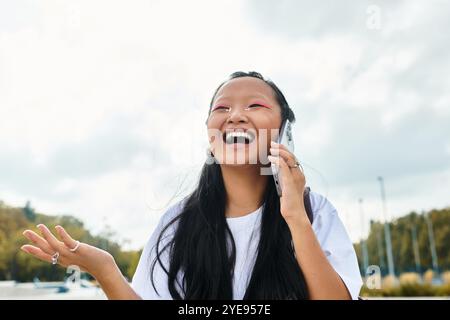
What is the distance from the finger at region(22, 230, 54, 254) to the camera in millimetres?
1408

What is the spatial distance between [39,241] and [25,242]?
3720 centimetres

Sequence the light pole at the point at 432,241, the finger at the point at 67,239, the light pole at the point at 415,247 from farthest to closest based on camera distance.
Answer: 1. the light pole at the point at 415,247
2. the light pole at the point at 432,241
3. the finger at the point at 67,239

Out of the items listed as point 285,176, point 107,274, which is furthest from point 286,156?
point 107,274

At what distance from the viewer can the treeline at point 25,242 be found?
36.0m

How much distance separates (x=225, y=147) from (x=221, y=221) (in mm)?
366

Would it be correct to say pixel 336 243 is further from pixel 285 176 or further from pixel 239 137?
pixel 239 137

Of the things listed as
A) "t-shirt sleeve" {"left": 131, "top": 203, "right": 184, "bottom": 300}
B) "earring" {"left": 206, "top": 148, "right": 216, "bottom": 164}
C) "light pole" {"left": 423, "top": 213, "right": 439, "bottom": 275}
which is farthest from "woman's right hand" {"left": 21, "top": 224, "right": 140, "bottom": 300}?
"light pole" {"left": 423, "top": 213, "right": 439, "bottom": 275}

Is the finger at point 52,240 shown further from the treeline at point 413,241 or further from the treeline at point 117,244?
the treeline at point 413,241

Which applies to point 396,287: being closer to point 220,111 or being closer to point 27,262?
point 220,111

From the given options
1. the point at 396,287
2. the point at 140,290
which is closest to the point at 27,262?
the point at 396,287

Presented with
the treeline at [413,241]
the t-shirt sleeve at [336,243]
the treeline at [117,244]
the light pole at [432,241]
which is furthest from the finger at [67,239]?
the treeline at [413,241]

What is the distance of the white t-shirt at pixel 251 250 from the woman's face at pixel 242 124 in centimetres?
30
